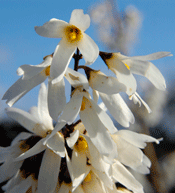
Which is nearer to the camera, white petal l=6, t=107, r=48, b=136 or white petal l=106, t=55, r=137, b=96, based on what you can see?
white petal l=106, t=55, r=137, b=96

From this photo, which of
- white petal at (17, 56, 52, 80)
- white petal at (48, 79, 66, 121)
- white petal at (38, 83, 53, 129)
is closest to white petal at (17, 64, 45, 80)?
white petal at (17, 56, 52, 80)

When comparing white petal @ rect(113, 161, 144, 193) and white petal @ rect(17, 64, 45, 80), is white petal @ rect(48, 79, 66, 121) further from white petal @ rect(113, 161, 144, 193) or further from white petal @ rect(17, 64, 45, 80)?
white petal @ rect(113, 161, 144, 193)

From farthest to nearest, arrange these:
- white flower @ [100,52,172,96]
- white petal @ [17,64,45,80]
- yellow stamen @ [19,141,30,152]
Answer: yellow stamen @ [19,141,30,152] → white flower @ [100,52,172,96] → white petal @ [17,64,45,80]

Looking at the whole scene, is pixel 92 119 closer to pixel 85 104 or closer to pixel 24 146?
pixel 85 104

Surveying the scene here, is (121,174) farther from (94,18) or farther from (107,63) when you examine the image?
(94,18)

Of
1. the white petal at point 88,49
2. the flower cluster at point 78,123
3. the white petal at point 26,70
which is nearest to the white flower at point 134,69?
the flower cluster at point 78,123

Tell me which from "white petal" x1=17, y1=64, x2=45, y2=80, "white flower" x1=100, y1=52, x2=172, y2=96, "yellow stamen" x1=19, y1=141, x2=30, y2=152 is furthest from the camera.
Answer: "yellow stamen" x1=19, y1=141, x2=30, y2=152

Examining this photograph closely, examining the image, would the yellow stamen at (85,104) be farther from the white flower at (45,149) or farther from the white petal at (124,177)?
the white petal at (124,177)

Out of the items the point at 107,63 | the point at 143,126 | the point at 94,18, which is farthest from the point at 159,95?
the point at 107,63
